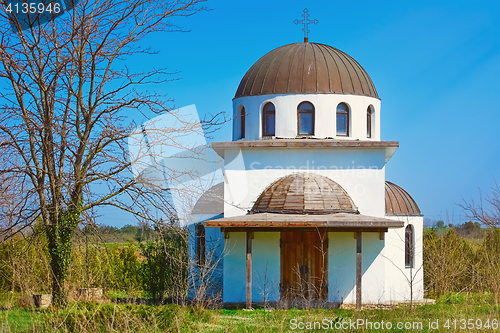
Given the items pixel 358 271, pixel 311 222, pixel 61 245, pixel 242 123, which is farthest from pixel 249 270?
pixel 242 123

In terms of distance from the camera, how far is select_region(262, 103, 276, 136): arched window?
1774 cm

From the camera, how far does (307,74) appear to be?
58.0ft

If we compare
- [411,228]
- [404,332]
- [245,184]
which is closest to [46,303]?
[245,184]

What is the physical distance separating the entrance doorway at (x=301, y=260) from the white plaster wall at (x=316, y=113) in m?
3.13

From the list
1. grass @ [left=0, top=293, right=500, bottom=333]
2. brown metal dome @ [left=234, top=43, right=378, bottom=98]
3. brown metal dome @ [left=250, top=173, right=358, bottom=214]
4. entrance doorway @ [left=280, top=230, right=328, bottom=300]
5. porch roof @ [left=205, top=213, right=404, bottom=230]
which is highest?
brown metal dome @ [left=234, top=43, right=378, bottom=98]

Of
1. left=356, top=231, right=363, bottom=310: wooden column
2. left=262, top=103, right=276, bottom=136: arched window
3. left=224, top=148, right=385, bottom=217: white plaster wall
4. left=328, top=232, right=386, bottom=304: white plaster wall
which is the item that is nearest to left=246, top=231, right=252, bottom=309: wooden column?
left=224, top=148, right=385, bottom=217: white plaster wall

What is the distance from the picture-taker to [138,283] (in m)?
22.0

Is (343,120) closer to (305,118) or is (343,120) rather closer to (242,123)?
(305,118)

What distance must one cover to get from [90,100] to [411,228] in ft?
40.2

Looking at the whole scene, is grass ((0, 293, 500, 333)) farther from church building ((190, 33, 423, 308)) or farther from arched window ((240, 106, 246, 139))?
arched window ((240, 106, 246, 139))

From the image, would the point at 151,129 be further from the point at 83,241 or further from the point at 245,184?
the point at 245,184

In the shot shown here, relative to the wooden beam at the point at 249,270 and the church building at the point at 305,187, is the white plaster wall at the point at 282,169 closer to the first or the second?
the church building at the point at 305,187

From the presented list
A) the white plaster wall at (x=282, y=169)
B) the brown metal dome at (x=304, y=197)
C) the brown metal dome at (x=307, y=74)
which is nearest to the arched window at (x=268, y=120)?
the brown metal dome at (x=307, y=74)

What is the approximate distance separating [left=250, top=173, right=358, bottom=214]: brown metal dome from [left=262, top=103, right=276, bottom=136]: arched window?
180 cm
